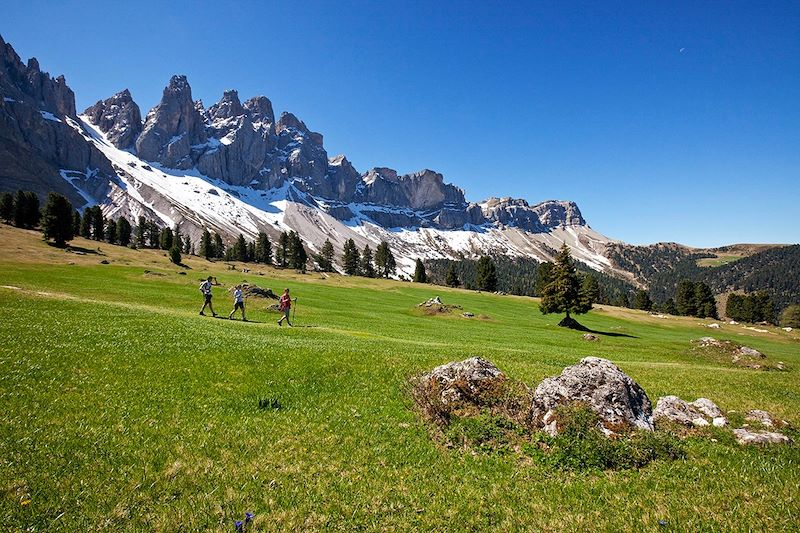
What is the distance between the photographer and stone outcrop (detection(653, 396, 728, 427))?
1448 cm

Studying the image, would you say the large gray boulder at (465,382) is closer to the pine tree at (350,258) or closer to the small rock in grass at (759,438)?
the small rock in grass at (759,438)

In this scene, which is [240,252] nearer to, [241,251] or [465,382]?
[241,251]

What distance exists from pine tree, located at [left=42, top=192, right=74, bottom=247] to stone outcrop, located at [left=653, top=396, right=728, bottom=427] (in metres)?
133

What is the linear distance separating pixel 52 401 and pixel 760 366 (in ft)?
167

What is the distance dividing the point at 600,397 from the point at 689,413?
5081 mm

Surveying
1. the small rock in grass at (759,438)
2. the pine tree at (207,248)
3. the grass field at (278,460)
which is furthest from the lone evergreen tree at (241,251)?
the small rock in grass at (759,438)

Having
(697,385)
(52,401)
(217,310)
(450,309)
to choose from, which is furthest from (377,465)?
(450,309)

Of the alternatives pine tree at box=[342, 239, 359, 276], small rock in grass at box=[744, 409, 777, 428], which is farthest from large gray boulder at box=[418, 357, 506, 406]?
pine tree at box=[342, 239, 359, 276]

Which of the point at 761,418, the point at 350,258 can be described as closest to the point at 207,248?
the point at 350,258

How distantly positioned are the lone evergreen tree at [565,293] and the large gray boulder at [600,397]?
61.0 metres

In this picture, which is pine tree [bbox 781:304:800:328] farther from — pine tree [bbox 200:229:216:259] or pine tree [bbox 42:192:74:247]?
pine tree [bbox 42:192:74:247]

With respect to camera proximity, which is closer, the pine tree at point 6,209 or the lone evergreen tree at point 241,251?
the pine tree at point 6,209

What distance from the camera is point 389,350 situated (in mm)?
24703

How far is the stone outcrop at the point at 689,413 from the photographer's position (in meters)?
14.5
